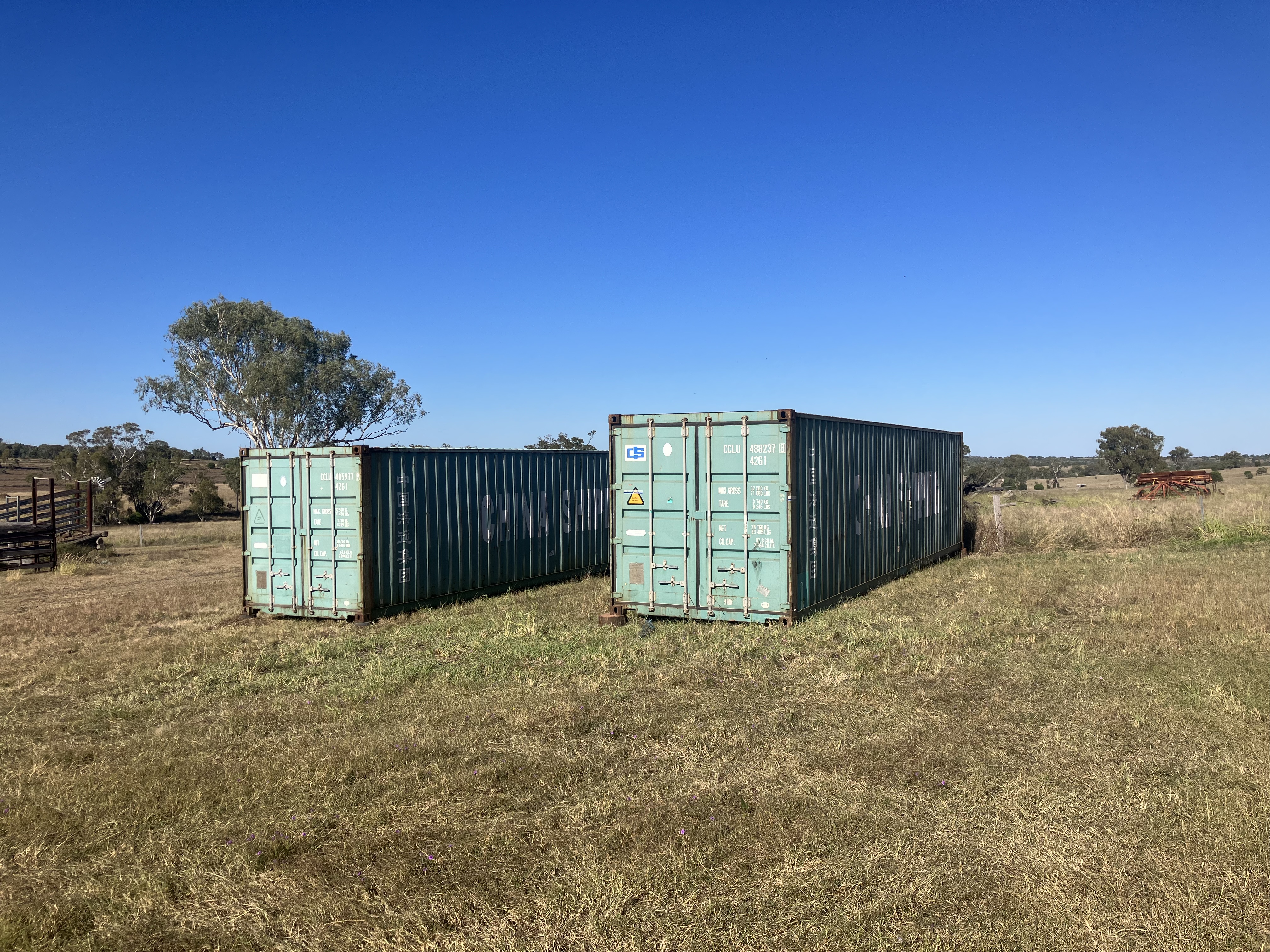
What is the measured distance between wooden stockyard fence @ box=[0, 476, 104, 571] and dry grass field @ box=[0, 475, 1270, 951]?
45.0 ft

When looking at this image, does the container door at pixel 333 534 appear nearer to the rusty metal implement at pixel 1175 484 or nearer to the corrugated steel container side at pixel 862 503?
the corrugated steel container side at pixel 862 503

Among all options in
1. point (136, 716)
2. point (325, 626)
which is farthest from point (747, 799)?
point (325, 626)

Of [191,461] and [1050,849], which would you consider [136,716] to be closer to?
[1050,849]

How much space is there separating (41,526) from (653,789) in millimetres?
23805

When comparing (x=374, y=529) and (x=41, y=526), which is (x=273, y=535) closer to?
(x=374, y=529)

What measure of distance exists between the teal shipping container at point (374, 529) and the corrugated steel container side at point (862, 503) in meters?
6.21

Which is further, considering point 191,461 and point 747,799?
point 191,461

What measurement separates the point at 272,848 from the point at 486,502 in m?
10.4

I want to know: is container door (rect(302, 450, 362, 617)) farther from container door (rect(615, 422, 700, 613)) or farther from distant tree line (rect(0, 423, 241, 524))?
distant tree line (rect(0, 423, 241, 524))

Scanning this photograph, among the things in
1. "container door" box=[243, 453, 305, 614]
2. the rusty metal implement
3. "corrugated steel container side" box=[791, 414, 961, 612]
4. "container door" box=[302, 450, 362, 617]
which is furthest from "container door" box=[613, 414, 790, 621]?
the rusty metal implement

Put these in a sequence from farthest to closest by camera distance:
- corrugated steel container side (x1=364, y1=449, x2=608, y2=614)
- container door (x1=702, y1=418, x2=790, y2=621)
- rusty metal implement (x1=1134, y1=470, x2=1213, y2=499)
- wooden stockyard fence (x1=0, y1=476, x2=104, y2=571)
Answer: rusty metal implement (x1=1134, y1=470, x2=1213, y2=499) < wooden stockyard fence (x1=0, y1=476, x2=104, y2=571) < corrugated steel container side (x1=364, y1=449, x2=608, y2=614) < container door (x1=702, y1=418, x2=790, y2=621)

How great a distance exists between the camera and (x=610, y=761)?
6262 millimetres

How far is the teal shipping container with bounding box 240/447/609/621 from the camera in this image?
13.0m

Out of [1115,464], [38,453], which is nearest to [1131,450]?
[1115,464]
